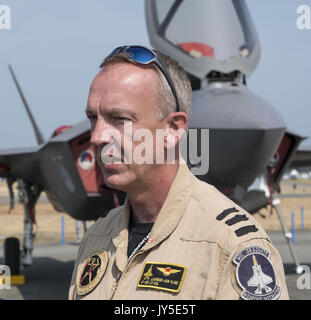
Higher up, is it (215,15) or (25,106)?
(215,15)

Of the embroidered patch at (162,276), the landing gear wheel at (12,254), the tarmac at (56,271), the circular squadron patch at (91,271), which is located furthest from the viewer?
the landing gear wheel at (12,254)

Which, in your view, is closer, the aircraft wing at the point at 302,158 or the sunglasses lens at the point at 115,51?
the sunglasses lens at the point at 115,51

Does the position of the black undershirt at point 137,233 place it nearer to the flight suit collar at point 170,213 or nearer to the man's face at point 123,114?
the flight suit collar at point 170,213

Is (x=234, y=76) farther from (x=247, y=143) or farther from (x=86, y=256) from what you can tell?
(x=86, y=256)

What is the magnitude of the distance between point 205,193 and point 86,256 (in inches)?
17.4

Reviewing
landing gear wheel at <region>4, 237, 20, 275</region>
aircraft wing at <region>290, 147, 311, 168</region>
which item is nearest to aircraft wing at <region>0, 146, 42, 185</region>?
landing gear wheel at <region>4, 237, 20, 275</region>

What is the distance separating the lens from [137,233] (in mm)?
1489

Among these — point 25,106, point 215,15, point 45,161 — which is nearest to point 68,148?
point 45,161

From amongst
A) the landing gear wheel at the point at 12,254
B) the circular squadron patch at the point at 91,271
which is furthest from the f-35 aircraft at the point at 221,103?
the circular squadron patch at the point at 91,271

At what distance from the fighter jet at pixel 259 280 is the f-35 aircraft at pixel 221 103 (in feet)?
16.8

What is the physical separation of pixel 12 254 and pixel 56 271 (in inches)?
62.2

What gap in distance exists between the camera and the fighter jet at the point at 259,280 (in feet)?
3.76

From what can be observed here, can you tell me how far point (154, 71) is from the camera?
1342mm
